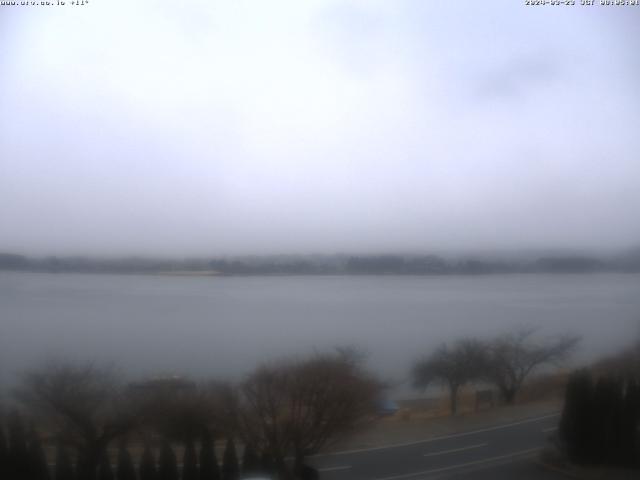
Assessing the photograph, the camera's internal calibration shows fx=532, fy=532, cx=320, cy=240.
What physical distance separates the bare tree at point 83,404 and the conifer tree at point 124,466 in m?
0.05

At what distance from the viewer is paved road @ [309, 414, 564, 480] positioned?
5.78 feet

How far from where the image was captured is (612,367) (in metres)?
1.88

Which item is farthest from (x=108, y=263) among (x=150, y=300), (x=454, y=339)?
(x=454, y=339)

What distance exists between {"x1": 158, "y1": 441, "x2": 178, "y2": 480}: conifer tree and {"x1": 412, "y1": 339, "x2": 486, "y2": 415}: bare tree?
805 mm

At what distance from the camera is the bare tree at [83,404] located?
1.65 meters

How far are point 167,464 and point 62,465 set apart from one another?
0.33 metres

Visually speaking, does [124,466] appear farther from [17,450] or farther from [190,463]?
[17,450]

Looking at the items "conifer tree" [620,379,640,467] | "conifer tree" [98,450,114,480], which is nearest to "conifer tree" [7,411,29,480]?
"conifer tree" [98,450,114,480]

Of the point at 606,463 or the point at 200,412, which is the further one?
the point at 606,463

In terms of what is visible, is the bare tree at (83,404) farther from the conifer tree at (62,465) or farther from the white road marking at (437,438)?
the white road marking at (437,438)

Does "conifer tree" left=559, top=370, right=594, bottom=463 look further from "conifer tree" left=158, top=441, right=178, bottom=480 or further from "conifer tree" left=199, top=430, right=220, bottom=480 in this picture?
"conifer tree" left=158, top=441, right=178, bottom=480

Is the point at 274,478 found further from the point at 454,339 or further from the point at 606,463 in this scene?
the point at 606,463

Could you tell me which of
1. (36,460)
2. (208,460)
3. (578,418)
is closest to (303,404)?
(208,460)

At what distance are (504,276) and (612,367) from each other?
556mm
